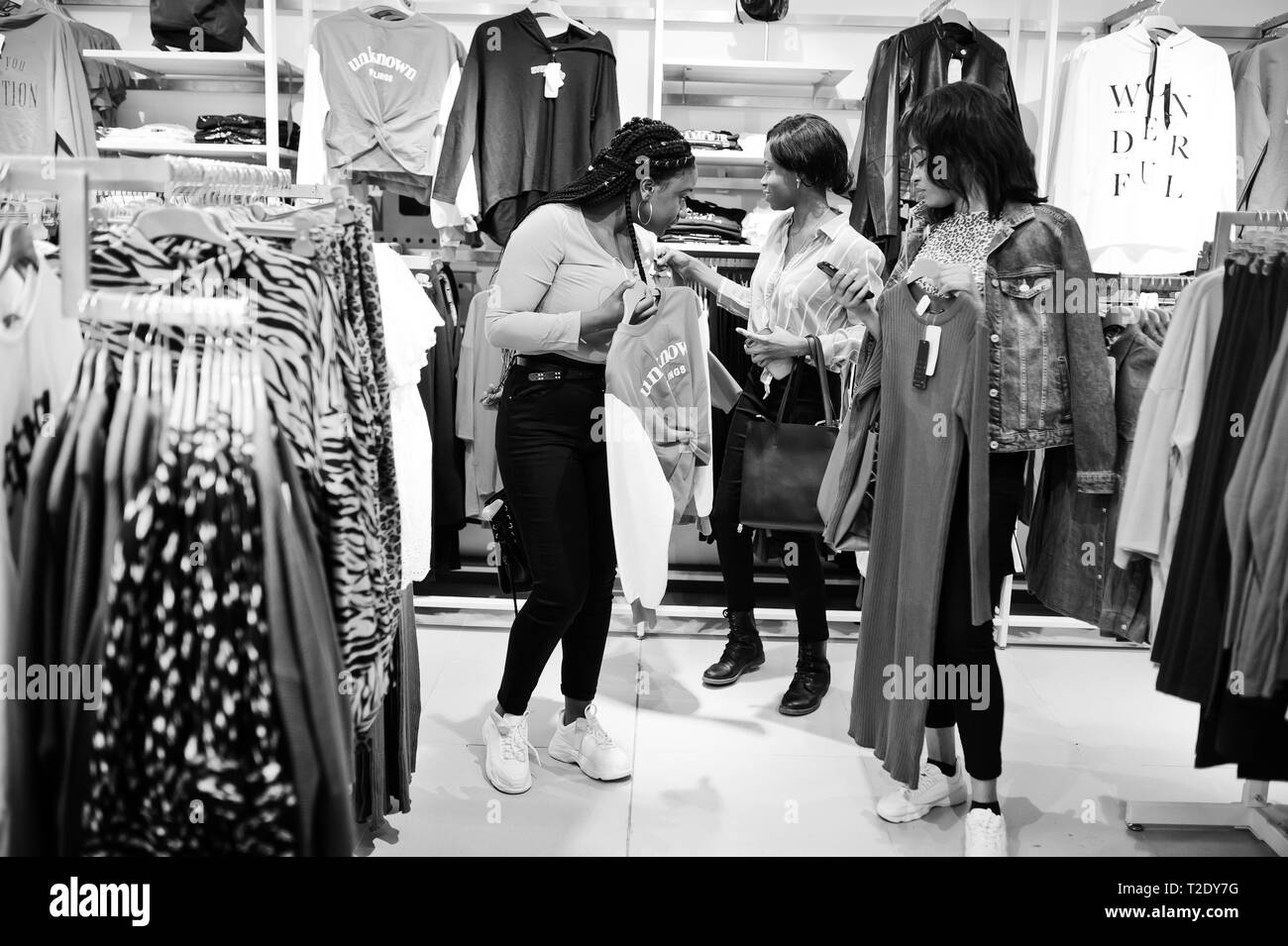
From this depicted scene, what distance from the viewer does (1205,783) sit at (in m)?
3.04

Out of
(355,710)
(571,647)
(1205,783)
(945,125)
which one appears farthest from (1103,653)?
(355,710)

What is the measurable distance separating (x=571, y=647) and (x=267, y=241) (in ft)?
5.49

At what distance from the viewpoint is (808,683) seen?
3541 mm

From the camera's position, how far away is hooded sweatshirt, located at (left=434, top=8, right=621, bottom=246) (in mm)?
4027

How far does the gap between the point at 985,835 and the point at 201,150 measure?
3.59m

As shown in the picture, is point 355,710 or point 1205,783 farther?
point 1205,783

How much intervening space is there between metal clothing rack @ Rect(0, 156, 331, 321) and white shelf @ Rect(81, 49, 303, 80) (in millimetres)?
2673

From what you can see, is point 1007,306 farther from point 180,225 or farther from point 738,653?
point 738,653

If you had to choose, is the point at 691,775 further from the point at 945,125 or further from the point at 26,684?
the point at 26,684

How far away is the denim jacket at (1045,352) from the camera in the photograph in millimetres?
2340

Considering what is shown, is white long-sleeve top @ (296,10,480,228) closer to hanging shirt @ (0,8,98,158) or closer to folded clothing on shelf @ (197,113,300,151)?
folded clothing on shelf @ (197,113,300,151)

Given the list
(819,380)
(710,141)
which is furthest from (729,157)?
(819,380)

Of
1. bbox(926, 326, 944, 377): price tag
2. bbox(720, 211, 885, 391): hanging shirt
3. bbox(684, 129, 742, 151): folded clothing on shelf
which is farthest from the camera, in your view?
bbox(684, 129, 742, 151): folded clothing on shelf

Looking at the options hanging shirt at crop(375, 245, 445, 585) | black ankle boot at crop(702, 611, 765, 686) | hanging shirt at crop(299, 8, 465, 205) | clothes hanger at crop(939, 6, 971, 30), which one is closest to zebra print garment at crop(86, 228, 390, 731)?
hanging shirt at crop(375, 245, 445, 585)
